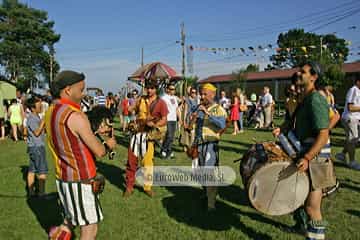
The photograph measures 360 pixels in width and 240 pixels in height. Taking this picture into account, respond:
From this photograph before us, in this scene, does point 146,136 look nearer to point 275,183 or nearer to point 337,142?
point 275,183

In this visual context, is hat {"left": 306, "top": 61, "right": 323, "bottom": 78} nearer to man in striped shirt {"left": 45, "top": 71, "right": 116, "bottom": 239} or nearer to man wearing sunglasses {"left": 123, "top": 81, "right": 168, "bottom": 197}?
man in striped shirt {"left": 45, "top": 71, "right": 116, "bottom": 239}

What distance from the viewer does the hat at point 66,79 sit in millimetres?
2752

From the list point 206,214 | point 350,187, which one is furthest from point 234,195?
point 350,187

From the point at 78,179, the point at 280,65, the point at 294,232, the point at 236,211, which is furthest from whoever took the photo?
the point at 280,65

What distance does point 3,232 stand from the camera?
13.6 feet

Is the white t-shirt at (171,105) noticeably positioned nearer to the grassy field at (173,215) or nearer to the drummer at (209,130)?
the grassy field at (173,215)

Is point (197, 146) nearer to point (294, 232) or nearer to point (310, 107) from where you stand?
point (294, 232)

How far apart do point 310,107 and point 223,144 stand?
7.91 metres

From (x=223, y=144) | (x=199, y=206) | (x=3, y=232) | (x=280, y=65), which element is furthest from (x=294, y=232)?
(x=280, y=65)

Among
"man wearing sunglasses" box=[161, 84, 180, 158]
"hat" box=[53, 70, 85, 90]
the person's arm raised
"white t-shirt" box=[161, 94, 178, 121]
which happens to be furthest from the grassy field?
"white t-shirt" box=[161, 94, 178, 121]

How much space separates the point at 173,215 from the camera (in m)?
4.66

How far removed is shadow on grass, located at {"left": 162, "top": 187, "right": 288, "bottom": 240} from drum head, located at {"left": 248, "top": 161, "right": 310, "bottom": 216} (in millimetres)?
1008

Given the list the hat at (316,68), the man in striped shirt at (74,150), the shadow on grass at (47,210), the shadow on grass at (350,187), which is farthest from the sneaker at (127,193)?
the shadow on grass at (350,187)

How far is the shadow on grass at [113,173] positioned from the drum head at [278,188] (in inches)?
131
